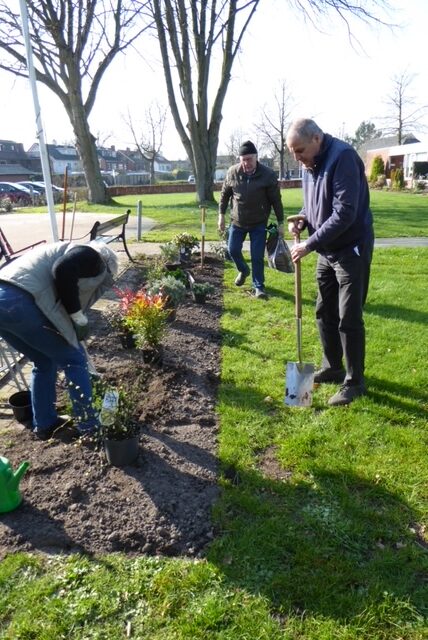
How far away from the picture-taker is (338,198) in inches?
129

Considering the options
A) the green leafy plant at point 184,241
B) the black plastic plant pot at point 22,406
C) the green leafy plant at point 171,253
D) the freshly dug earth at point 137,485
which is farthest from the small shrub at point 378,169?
the black plastic plant pot at point 22,406

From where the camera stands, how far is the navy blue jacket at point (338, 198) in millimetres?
3227

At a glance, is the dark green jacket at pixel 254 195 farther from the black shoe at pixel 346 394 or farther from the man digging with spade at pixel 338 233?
the black shoe at pixel 346 394

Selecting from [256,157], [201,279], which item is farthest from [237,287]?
[256,157]

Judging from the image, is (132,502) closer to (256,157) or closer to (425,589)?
(425,589)

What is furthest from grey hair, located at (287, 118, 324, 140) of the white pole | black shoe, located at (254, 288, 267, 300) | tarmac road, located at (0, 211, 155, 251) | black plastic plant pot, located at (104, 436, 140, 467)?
tarmac road, located at (0, 211, 155, 251)

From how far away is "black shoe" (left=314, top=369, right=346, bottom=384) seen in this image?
4145 mm

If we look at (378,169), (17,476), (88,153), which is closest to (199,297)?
(17,476)

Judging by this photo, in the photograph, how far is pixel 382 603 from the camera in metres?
2.10

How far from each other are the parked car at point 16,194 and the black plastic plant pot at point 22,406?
91.0ft

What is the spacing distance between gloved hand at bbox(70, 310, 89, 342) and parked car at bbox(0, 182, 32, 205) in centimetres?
2834

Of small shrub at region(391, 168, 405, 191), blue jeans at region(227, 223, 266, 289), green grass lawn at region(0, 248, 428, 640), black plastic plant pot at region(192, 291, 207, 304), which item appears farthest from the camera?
small shrub at region(391, 168, 405, 191)

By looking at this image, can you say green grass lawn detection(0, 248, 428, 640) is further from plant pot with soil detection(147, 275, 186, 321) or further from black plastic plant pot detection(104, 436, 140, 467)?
plant pot with soil detection(147, 275, 186, 321)

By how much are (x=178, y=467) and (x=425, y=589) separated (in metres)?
1.51
